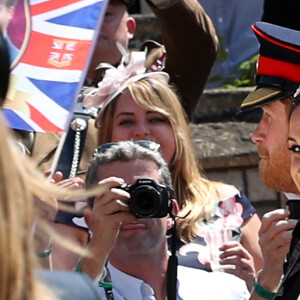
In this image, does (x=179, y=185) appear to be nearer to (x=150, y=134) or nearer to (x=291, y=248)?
(x=150, y=134)

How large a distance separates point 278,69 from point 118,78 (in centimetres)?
113

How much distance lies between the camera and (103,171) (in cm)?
299

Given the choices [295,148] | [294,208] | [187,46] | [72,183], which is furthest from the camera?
[187,46]

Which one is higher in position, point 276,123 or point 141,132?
point 276,123

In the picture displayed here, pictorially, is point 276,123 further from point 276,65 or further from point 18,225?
point 18,225

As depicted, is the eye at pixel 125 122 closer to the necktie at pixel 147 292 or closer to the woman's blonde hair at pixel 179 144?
the woman's blonde hair at pixel 179 144

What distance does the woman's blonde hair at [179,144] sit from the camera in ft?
11.0

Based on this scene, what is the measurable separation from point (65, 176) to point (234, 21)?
3.19 meters

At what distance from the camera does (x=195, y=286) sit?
116 inches

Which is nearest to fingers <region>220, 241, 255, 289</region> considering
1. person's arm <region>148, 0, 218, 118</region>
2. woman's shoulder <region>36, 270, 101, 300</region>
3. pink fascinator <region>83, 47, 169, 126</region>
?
pink fascinator <region>83, 47, 169, 126</region>

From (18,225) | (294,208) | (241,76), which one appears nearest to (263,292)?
(294,208)

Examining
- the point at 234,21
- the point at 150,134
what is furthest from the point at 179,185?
the point at 234,21

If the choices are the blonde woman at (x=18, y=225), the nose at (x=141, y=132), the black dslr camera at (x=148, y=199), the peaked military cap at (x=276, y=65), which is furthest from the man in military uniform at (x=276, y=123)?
the blonde woman at (x=18, y=225)

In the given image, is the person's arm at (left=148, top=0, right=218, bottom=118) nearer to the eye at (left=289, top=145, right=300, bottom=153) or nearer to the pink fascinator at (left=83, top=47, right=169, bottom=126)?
the pink fascinator at (left=83, top=47, right=169, bottom=126)
